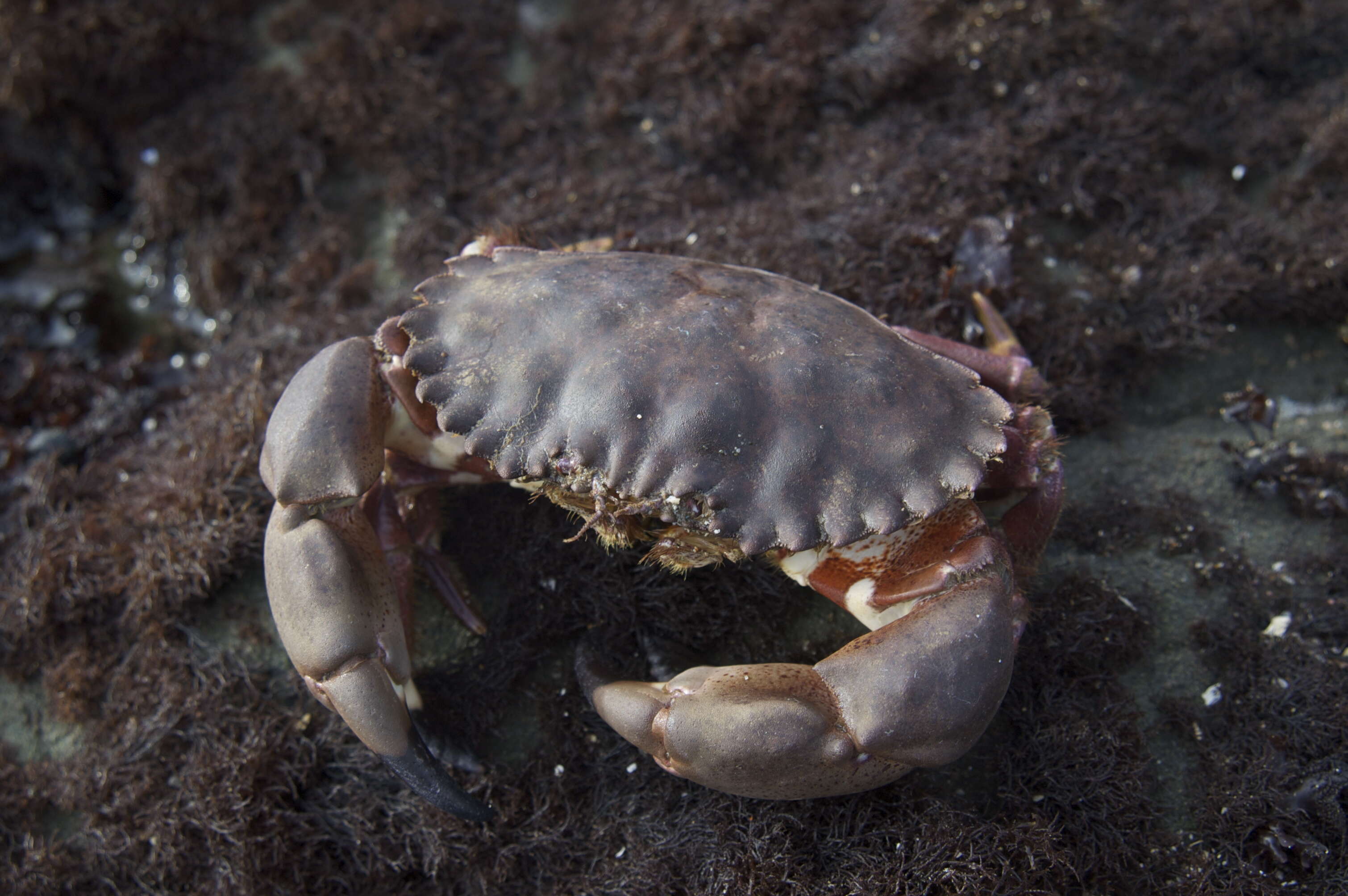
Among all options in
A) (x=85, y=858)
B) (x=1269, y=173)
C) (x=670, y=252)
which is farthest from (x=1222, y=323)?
(x=85, y=858)

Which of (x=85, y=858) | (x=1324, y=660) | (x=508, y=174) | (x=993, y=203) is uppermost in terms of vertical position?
(x=993, y=203)

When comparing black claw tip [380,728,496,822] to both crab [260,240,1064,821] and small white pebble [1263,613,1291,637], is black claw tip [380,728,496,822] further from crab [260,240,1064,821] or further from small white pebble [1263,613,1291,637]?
small white pebble [1263,613,1291,637]

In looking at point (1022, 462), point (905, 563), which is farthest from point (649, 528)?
point (1022, 462)

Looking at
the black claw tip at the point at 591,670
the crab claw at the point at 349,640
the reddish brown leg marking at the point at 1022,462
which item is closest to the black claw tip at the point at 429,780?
the crab claw at the point at 349,640

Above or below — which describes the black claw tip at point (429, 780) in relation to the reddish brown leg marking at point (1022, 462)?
below

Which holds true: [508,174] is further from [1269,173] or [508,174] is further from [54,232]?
[1269,173]

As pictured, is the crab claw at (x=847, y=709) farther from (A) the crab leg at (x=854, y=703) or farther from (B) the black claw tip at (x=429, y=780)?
(B) the black claw tip at (x=429, y=780)
